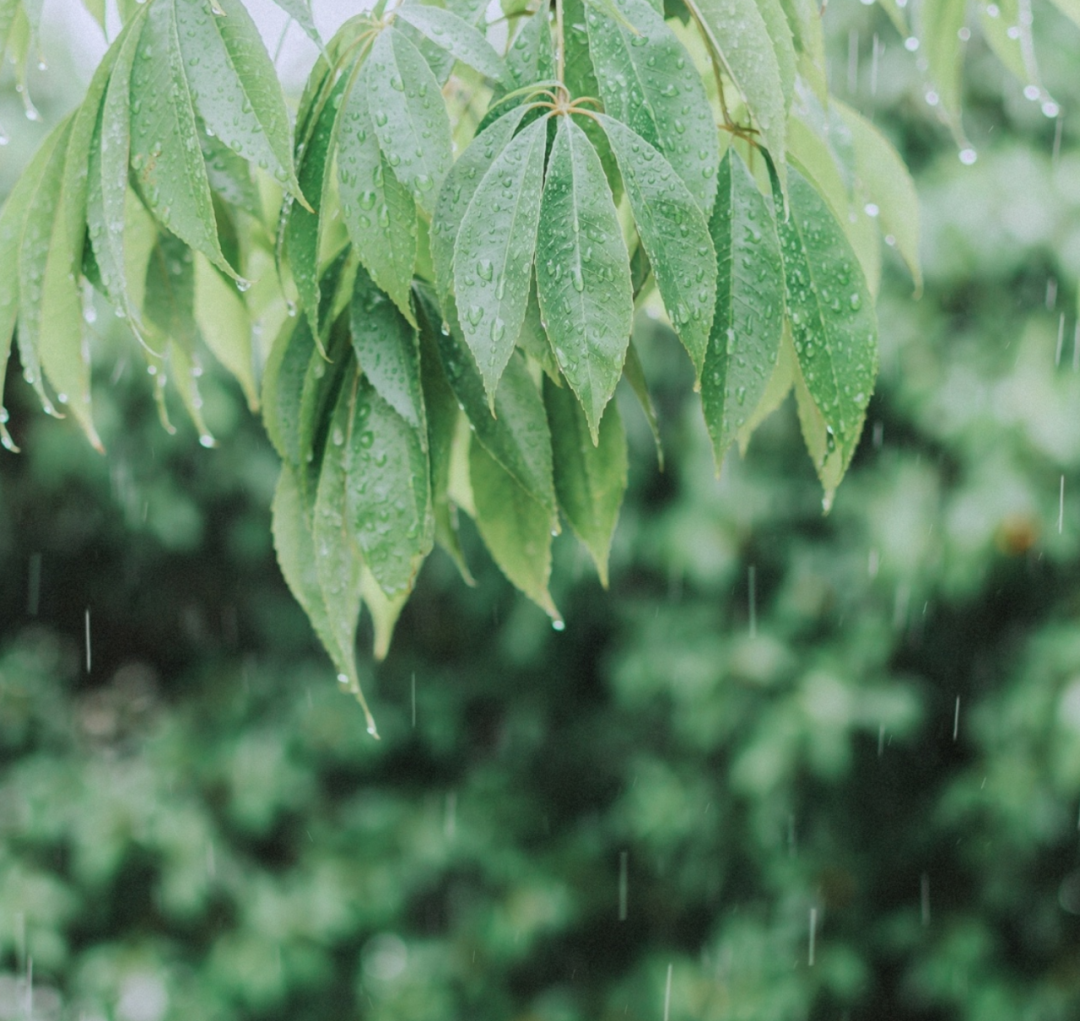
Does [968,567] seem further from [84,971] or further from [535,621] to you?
[84,971]

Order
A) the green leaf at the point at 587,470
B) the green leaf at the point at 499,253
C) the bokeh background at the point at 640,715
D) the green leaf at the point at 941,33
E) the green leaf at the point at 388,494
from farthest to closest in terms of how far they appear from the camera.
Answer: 1. the bokeh background at the point at 640,715
2. the green leaf at the point at 941,33
3. the green leaf at the point at 587,470
4. the green leaf at the point at 388,494
5. the green leaf at the point at 499,253

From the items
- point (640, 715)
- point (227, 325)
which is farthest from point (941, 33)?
point (640, 715)

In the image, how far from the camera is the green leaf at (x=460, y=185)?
1.78ft

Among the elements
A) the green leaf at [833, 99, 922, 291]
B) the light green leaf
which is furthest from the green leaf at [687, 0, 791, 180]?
the light green leaf

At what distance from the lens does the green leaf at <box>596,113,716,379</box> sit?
510 millimetres

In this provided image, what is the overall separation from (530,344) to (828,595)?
1554 mm

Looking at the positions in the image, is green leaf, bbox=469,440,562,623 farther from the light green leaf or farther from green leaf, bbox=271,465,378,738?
the light green leaf

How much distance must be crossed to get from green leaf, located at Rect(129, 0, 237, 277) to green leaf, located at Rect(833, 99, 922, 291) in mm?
519

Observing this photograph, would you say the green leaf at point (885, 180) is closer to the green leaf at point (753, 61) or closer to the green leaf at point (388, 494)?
the green leaf at point (753, 61)

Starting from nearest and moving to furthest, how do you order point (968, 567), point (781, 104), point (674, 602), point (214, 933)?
point (781, 104), point (968, 567), point (674, 602), point (214, 933)

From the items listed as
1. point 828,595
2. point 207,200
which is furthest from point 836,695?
point 207,200

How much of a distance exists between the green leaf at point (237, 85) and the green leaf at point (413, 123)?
1.9 inches

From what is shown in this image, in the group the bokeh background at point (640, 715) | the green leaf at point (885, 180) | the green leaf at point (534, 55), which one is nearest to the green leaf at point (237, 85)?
the green leaf at point (534, 55)

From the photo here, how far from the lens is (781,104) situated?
0.55m
